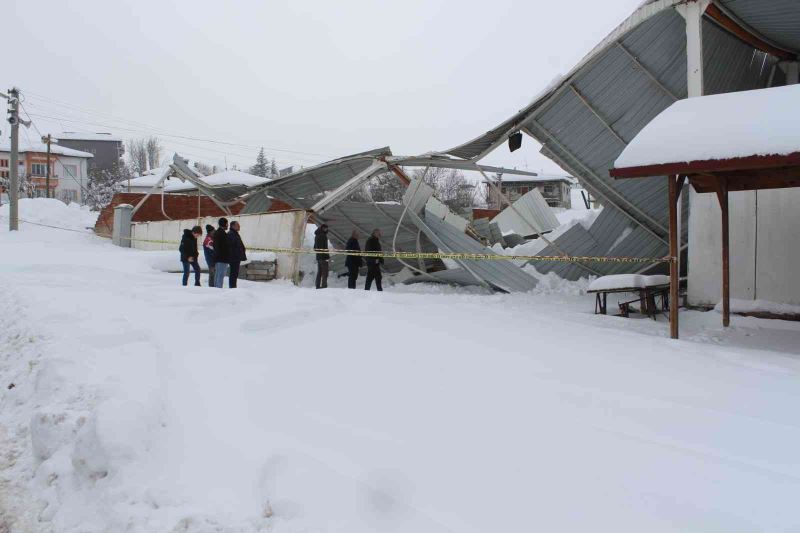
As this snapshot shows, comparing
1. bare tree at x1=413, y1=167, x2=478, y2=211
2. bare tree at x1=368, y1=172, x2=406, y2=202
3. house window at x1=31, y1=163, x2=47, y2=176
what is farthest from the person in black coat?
house window at x1=31, y1=163, x2=47, y2=176

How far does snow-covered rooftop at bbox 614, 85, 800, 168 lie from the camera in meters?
6.42

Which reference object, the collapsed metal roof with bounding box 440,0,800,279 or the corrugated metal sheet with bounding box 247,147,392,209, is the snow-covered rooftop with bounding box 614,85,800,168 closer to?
the collapsed metal roof with bounding box 440,0,800,279

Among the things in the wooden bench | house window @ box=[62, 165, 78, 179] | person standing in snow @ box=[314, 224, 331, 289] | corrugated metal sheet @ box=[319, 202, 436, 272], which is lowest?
the wooden bench

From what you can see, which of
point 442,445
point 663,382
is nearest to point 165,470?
point 442,445

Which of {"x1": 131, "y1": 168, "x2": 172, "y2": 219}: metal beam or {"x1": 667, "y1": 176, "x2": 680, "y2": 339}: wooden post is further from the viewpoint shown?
{"x1": 131, "y1": 168, "x2": 172, "y2": 219}: metal beam

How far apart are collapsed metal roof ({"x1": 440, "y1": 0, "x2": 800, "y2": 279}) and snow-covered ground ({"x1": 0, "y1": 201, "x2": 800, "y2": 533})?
5.57 meters

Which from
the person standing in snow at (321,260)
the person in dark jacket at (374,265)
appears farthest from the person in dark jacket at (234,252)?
the person in dark jacket at (374,265)

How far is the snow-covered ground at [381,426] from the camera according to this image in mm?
3141

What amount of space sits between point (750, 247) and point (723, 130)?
10.8ft

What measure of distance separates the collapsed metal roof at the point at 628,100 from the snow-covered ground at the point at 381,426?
5566mm

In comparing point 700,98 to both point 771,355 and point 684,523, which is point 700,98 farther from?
point 684,523

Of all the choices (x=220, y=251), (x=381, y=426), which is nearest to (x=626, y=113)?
(x=220, y=251)

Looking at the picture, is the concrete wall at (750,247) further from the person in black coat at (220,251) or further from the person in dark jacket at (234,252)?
the person in black coat at (220,251)

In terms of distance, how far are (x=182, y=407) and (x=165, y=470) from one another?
2.77 feet
